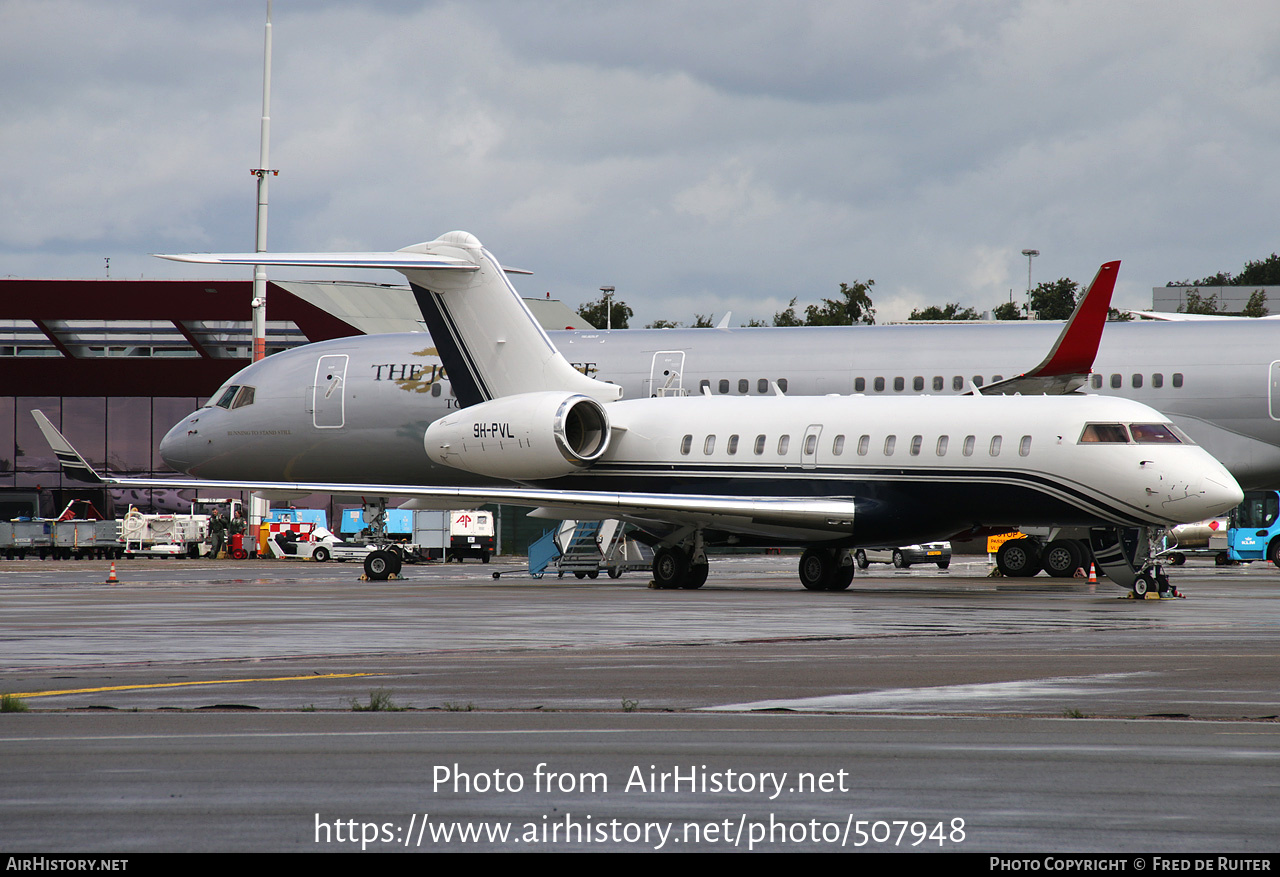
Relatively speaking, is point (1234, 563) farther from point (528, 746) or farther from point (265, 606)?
point (528, 746)

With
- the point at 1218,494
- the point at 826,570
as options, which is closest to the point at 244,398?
the point at 826,570

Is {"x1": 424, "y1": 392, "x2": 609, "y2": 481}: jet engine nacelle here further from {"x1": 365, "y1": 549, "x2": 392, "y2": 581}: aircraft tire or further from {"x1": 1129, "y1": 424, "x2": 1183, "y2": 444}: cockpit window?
{"x1": 1129, "y1": 424, "x2": 1183, "y2": 444}: cockpit window

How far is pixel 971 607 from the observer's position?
2112 centimetres

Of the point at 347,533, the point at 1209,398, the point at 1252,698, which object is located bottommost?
the point at 347,533

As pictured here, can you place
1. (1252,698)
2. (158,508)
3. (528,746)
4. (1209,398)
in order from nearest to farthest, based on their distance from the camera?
(528,746) → (1252,698) → (1209,398) → (158,508)

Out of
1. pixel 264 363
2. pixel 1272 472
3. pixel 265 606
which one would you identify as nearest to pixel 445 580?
pixel 264 363

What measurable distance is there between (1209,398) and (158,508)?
5179cm

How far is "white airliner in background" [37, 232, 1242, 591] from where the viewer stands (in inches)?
928

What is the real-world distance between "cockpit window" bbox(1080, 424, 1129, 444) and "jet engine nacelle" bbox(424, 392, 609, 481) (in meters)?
9.31

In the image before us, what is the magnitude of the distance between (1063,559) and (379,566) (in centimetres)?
1521

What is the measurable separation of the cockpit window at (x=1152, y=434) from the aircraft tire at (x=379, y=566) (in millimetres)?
16259

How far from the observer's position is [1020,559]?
34.1m

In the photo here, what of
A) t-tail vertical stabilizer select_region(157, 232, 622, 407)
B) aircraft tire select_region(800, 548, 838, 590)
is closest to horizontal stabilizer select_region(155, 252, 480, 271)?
t-tail vertical stabilizer select_region(157, 232, 622, 407)

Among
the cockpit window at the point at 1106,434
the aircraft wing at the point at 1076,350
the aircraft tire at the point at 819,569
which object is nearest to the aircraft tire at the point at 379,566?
the aircraft tire at the point at 819,569
